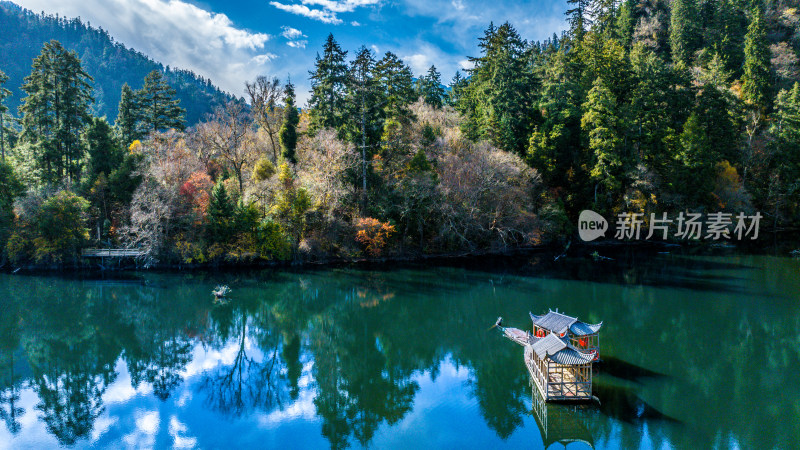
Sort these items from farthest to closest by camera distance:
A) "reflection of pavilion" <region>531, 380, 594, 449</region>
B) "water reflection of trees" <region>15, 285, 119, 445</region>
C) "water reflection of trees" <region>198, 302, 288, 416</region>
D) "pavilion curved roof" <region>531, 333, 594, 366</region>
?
"water reflection of trees" <region>198, 302, 288, 416</region>, "water reflection of trees" <region>15, 285, 119, 445</region>, "pavilion curved roof" <region>531, 333, 594, 366</region>, "reflection of pavilion" <region>531, 380, 594, 449</region>

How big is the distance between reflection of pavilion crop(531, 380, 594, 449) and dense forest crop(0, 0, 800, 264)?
20.9 m

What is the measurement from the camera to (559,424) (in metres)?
12.5

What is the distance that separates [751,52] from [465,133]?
31213 mm

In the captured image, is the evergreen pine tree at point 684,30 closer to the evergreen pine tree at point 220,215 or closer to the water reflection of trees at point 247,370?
the evergreen pine tree at point 220,215

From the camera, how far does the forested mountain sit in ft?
391

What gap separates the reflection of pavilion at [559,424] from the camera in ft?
38.9

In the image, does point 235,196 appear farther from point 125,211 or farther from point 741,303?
point 741,303

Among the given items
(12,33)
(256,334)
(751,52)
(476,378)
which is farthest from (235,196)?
(12,33)

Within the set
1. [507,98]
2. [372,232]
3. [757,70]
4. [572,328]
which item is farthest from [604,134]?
[572,328]

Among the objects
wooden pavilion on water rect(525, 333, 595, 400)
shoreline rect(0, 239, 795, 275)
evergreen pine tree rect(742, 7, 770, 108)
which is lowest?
wooden pavilion on water rect(525, 333, 595, 400)

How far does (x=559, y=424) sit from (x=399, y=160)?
2688 centimetres

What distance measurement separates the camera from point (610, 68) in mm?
38750

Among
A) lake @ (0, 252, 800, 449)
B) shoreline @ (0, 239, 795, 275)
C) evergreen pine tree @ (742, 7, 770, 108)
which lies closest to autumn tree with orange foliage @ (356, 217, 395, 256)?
shoreline @ (0, 239, 795, 275)

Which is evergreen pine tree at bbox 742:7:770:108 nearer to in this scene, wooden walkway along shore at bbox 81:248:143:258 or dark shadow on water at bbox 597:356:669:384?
dark shadow on water at bbox 597:356:669:384
